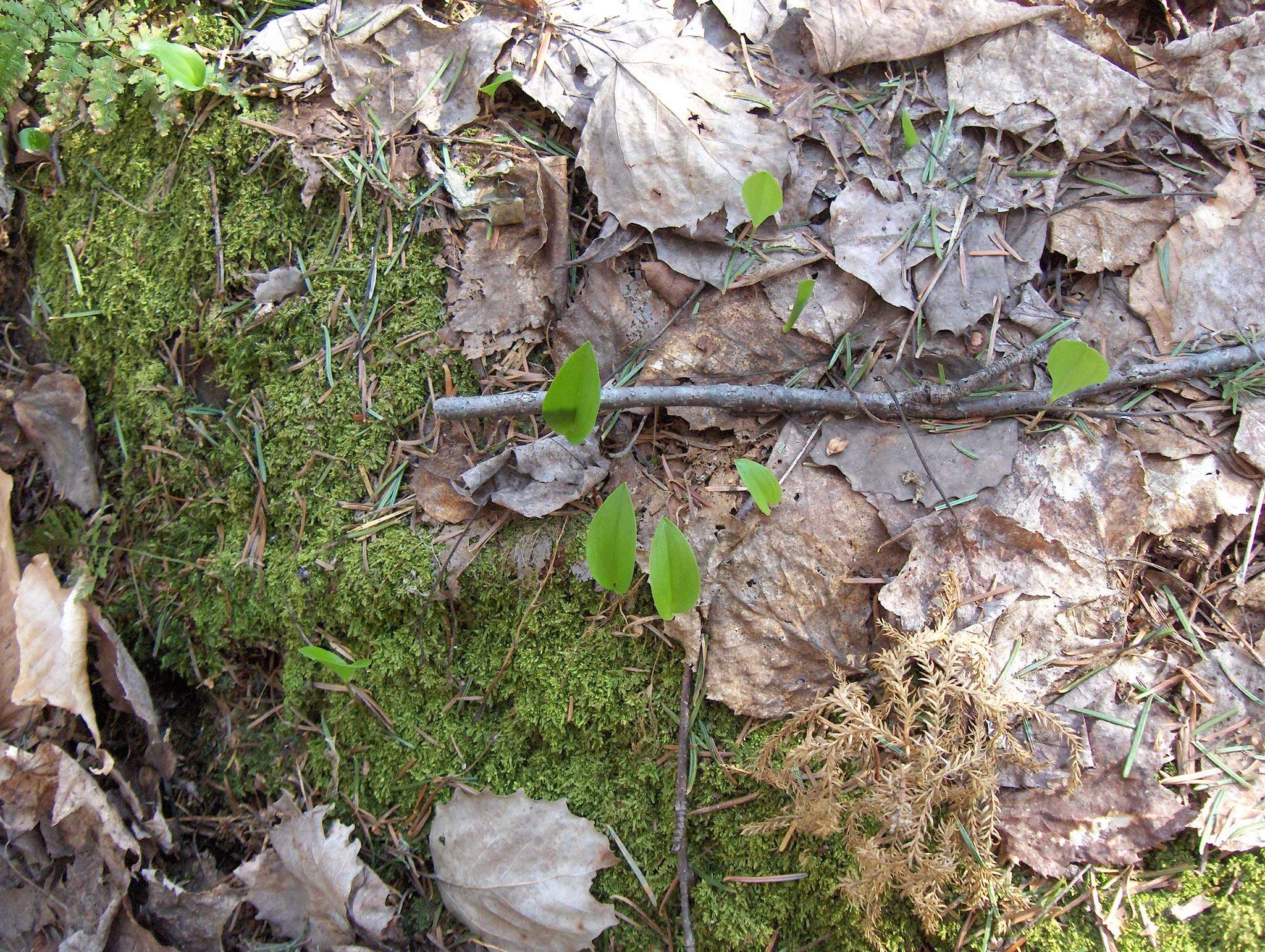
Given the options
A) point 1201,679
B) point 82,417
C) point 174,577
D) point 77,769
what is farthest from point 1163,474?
point 82,417

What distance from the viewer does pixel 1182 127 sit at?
2305 mm

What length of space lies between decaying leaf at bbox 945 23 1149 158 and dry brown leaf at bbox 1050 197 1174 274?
0.20 metres

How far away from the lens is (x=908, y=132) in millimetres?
2295

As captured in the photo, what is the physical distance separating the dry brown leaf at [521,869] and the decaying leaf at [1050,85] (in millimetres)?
Answer: 2441

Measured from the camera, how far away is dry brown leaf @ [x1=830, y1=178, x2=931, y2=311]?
2.19 meters

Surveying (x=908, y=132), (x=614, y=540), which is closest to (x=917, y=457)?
(x=614, y=540)

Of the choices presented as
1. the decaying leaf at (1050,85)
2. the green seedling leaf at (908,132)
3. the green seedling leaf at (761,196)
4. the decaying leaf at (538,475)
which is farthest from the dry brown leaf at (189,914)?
the decaying leaf at (1050,85)

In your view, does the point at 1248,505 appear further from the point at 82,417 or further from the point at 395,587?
the point at 82,417

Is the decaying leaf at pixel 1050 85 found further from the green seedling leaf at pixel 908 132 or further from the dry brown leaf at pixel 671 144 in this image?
the dry brown leaf at pixel 671 144

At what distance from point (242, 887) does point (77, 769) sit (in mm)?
602

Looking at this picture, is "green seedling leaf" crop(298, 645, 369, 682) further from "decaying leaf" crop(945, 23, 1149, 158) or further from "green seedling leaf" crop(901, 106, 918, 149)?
"decaying leaf" crop(945, 23, 1149, 158)

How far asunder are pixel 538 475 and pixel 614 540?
389 millimetres

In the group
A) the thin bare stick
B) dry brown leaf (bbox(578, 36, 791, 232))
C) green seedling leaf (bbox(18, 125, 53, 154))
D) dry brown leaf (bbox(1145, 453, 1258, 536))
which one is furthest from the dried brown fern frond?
green seedling leaf (bbox(18, 125, 53, 154))

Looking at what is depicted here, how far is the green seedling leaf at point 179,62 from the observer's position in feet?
7.45
